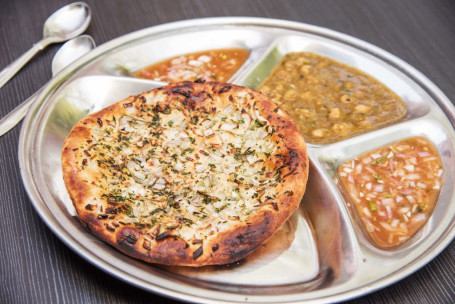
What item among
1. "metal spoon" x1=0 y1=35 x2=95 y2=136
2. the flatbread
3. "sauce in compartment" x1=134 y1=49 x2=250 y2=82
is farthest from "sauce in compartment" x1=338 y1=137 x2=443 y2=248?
"metal spoon" x1=0 y1=35 x2=95 y2=136

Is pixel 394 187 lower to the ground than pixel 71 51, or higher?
lower

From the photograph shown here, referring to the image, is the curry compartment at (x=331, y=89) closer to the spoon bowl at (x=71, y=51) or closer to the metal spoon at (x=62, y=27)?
the spoon bowl at (x=71, y=51)

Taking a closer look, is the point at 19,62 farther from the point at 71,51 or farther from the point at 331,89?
the point at 331,89

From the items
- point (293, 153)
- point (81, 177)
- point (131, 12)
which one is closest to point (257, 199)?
point (293, 153)

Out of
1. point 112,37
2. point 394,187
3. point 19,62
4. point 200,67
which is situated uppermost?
point 19,62

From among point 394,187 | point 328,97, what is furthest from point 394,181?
point 328,97

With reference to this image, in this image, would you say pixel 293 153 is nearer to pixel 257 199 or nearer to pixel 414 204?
pixel 257 199

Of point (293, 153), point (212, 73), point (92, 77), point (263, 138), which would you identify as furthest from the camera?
point (212, 73)
